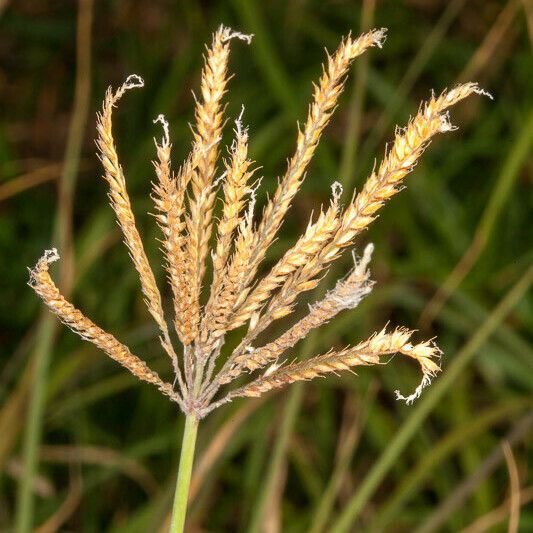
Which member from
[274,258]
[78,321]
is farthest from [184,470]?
[274,258]

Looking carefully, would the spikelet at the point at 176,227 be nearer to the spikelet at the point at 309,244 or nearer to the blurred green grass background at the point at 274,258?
the spikelet at the point at 309,244

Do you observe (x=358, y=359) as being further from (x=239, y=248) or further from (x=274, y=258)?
(x=274, y=258)

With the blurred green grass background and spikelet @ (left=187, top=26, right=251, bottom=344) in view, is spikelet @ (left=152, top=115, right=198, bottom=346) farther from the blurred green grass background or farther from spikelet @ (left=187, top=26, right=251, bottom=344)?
the blurred green grass background

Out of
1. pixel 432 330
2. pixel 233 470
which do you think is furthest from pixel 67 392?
pixel 432 330

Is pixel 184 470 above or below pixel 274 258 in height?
below

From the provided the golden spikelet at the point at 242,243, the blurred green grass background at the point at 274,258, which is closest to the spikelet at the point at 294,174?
the golden spikelet at the point at 242,243

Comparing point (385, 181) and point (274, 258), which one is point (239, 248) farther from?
point (274, 258)

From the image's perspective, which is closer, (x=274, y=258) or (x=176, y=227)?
(x=176, y=227)
